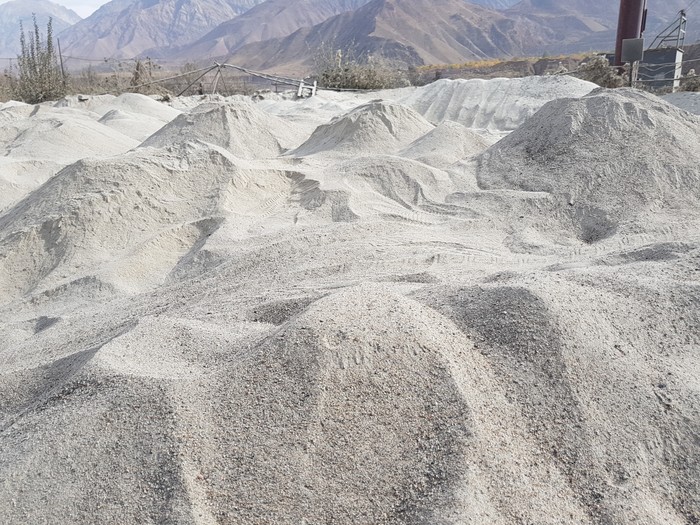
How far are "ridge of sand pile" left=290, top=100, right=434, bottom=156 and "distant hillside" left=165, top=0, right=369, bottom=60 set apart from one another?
90.6 m

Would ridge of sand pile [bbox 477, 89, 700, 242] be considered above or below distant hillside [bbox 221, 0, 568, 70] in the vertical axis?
above

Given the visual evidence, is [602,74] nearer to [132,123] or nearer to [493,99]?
[493,99]

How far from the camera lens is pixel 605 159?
4.85m

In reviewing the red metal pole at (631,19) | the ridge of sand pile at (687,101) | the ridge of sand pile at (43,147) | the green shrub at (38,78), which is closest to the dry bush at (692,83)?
the ridge of sand pile at (687,101)

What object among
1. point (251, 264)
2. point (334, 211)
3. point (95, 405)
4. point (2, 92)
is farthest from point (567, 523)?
point (2, 92)

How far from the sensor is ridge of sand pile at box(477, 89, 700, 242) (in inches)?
173

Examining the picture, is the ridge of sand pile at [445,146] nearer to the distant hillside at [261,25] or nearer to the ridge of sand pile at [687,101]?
the ridge of sand pile at [687,101]

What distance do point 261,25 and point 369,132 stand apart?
4142 inches

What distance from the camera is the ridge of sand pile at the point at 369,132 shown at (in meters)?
7.01

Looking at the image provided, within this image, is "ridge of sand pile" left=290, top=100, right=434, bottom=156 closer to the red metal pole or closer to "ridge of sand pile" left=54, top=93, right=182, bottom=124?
"ridge of sand pile" left=54, top=93, right=182, bottom=124

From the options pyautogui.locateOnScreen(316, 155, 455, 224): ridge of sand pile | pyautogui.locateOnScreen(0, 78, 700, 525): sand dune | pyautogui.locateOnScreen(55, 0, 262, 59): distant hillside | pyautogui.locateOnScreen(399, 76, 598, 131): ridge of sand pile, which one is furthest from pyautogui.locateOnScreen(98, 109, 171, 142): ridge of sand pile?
pyautogui.locateOnScreen(55, 0, 262, 59): distant hillside

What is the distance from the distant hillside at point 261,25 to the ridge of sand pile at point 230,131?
9039cm

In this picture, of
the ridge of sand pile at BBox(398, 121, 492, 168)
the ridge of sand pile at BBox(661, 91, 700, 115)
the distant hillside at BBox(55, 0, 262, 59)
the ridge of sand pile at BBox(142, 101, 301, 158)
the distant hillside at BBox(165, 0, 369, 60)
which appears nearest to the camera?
the ridge of sand pile at BBox(398, 121, 492, 168)

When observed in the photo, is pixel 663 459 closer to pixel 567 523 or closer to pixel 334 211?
pixel 567 523
